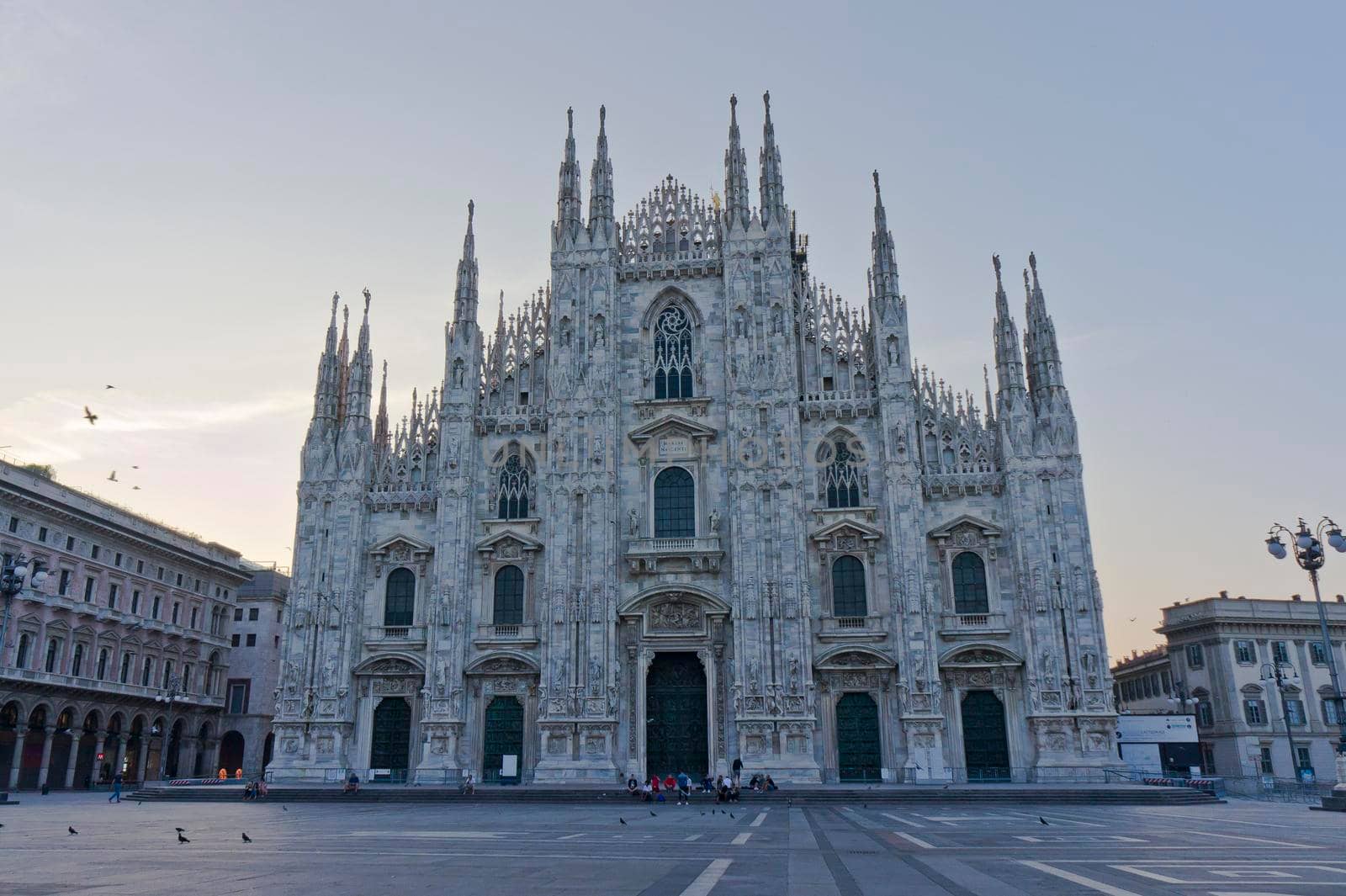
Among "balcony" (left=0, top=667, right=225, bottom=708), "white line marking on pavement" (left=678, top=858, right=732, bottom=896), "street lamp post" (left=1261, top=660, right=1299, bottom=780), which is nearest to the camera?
"white line marking on pavement" (left=678, top=858, right=732, bottom=896)

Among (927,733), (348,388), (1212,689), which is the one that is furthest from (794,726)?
(1212,689)

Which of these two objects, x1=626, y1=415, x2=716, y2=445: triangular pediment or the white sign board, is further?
the white sign board

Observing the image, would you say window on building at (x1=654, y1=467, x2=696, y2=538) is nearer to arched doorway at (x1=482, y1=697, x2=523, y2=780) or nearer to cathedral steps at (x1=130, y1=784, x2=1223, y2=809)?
arched doorway at (x1=482, y1=697, x2=523, y2=780)

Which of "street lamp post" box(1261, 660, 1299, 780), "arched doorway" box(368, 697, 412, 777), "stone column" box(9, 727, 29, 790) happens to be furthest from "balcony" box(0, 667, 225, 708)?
"street lamp post" box(1261, 660, 1299, 780)

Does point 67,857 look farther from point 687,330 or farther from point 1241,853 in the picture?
point 687,330

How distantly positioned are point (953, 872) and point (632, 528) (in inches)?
1183

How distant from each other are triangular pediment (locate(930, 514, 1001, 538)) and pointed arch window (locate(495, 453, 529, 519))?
1682 centimetres

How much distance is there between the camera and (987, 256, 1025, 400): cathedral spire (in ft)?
136

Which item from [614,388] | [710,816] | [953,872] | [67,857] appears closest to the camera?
[953,872]

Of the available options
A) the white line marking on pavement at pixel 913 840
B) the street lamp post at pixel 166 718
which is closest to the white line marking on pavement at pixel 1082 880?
the white line marking on pavement at pixel 913 840

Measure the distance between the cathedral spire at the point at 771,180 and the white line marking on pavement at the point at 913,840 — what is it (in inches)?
1203

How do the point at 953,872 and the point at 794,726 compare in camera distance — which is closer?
the point at 953,872

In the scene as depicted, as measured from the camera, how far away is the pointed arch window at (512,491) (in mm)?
43062

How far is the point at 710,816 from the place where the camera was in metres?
25.3
